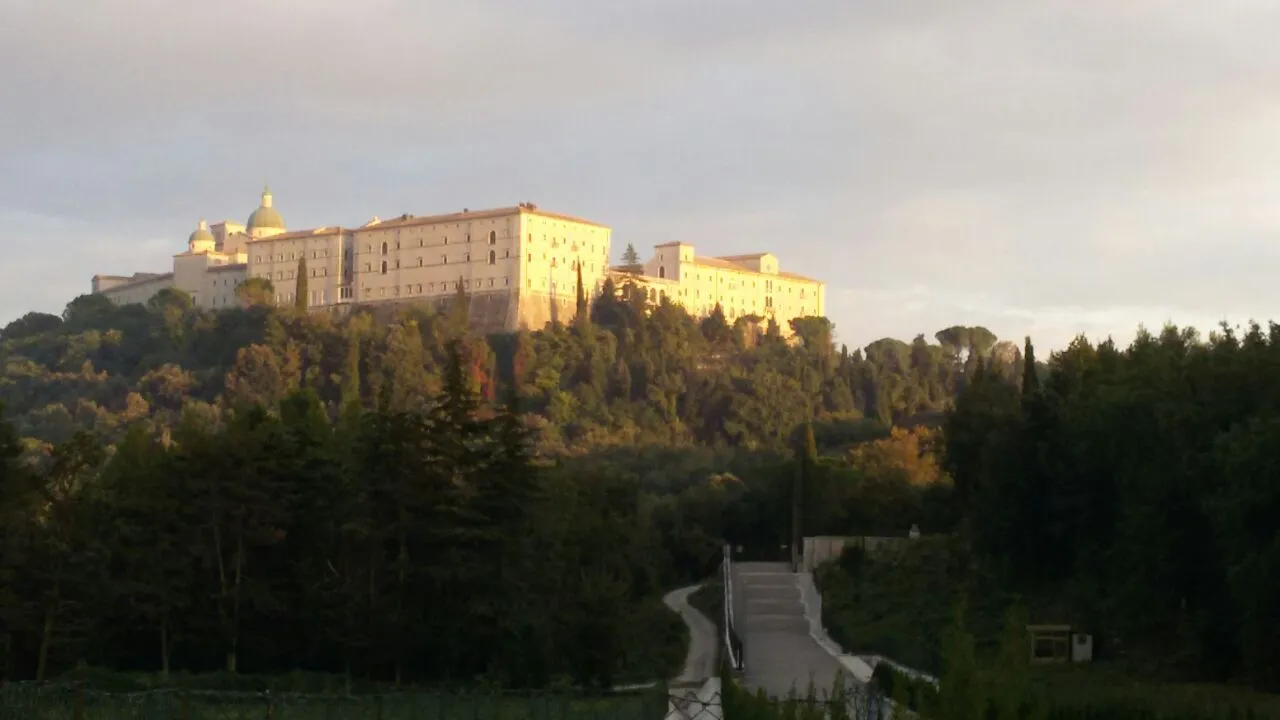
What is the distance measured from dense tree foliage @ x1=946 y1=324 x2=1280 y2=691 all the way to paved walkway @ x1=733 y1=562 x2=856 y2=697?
4362 millimetres

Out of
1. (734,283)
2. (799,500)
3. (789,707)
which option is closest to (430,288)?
(734,283)

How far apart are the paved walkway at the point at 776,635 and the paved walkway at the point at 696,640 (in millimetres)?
849

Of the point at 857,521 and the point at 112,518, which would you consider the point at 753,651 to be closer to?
the point at 112,518

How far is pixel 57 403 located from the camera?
318 ft

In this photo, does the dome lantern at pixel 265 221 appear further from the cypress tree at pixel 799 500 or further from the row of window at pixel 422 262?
the cypress tree at pixel 799 500

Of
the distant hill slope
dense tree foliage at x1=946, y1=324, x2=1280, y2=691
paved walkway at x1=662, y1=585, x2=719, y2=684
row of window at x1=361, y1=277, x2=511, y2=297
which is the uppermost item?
row of window at x1=361, y1=277, x2=511, y2=297

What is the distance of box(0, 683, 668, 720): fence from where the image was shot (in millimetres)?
18281

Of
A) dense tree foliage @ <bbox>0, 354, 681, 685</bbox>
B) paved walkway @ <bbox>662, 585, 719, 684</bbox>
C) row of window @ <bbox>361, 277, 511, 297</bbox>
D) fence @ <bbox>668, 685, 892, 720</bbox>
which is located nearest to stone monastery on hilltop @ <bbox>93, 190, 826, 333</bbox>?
row of window @ <bbox>361, 277, 511, 297</bbox>

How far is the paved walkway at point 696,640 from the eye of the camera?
3431cm

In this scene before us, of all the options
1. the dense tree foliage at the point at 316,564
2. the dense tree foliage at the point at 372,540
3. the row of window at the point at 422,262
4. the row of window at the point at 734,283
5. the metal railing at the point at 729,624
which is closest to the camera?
the dense tree foliage at the point at 316,564

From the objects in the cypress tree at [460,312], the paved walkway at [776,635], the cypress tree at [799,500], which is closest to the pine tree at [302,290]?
the cypress tree at [460,312]

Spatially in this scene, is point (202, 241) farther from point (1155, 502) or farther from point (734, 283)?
point (1155, 502)

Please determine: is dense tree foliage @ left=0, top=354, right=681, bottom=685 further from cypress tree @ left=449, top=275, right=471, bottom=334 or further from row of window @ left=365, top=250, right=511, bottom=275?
row of window @ left=365, top=250, right=511, bottom=275

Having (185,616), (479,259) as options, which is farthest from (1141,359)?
(479,259)
